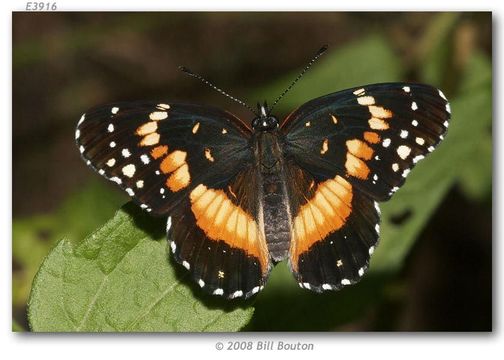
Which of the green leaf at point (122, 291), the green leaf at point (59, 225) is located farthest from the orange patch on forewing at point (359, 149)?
the green leaf at point (59, 225)

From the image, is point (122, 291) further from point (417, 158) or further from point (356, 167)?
point (417, 158)

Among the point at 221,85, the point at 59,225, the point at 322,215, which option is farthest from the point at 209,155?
the point at 221,85

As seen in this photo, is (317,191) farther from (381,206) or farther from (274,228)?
(381,206)

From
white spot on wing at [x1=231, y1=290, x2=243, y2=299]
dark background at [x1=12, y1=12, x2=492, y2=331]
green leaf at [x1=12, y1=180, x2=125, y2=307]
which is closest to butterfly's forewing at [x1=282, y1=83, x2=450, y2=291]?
white spot on wing at [x1=231, y1=290, x2=243, y2=299]

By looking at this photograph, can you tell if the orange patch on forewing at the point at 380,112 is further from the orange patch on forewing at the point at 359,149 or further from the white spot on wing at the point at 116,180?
the white spot on wing at the point at 116,180

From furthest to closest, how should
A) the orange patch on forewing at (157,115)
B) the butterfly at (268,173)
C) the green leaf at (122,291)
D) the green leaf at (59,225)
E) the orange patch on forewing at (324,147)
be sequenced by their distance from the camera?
the green leaf at (59,225), the orange patch on forewing at (324,147), the orange patch on forewing at (157,115), the butterfly at (268,173), the green leaf at (122,291)

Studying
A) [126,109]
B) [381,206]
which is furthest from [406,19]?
[126,109]

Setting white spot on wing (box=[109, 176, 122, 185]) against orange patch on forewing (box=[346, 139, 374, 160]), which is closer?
white spot on wing (box=[109, 176, 122, 185])

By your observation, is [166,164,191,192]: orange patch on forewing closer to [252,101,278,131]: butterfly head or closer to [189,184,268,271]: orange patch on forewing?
[189,184,268,271]: orange patch on forewing
